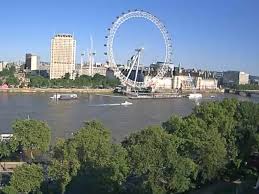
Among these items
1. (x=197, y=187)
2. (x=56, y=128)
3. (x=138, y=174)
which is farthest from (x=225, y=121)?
(x=56, y=128)

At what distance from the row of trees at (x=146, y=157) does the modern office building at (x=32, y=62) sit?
1199 inches

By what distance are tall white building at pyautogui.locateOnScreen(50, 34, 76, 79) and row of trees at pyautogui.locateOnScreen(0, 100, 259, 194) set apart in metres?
23.5

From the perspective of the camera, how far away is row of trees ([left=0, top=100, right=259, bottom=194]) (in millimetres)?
4020

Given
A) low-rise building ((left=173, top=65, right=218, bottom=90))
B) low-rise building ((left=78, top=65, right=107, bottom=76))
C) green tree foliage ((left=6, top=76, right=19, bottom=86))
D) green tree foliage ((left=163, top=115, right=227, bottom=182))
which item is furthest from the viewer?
low-rise building ((left=78, top=65, right=107, bottom=76))

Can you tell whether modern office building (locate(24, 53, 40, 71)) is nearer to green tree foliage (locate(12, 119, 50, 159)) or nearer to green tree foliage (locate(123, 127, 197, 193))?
green tree foliage (locate(12, 119, 50, 159))

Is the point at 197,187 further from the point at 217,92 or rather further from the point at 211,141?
the point at 217,92

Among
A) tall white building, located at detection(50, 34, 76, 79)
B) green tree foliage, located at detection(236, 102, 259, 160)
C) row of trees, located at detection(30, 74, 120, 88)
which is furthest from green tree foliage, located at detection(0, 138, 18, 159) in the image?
tall white building, located at detection(50, 34, 76, 79)

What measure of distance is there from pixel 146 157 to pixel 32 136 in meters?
2.38

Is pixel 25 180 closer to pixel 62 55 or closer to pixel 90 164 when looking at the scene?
pixel 90 164

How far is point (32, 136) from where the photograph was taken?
602cm

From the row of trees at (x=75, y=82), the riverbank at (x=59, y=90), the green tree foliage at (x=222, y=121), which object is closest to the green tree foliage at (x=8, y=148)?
the green tree foliage at (x=222, y=121)

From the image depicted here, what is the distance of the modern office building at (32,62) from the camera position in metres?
36.0

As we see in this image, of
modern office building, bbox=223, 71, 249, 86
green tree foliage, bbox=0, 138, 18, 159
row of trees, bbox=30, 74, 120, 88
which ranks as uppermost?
modern office building, bbox=223, 71, 249, 86

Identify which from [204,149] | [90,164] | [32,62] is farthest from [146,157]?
[32,62]
